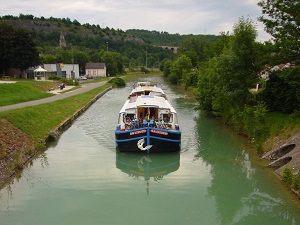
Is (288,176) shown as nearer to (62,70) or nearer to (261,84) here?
(261,84)

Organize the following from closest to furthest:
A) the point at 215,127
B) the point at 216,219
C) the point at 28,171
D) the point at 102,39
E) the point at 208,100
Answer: the point at 216,219 < the point at 28,171 < the point at 215,127 < the point at 208,100 < the point at 102,39

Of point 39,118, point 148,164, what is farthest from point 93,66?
point 148,164

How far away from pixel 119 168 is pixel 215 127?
13.7 m

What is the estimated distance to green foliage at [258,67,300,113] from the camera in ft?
67.3

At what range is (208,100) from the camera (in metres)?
33.3

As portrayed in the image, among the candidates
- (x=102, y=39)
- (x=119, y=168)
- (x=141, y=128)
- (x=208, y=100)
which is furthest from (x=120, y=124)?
(x=102, y=39)

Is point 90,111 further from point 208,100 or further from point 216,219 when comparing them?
point 216,219

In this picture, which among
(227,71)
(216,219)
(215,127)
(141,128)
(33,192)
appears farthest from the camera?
(215,127)

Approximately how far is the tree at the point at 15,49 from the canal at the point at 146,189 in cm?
3413

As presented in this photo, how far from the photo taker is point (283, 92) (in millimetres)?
22734

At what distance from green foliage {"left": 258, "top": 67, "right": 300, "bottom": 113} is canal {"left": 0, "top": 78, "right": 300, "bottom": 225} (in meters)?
3.82

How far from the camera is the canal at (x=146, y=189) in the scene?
12.7m

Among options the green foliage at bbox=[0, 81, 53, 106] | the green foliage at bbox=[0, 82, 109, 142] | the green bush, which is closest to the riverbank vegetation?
the green bush

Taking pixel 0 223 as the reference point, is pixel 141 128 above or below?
above
